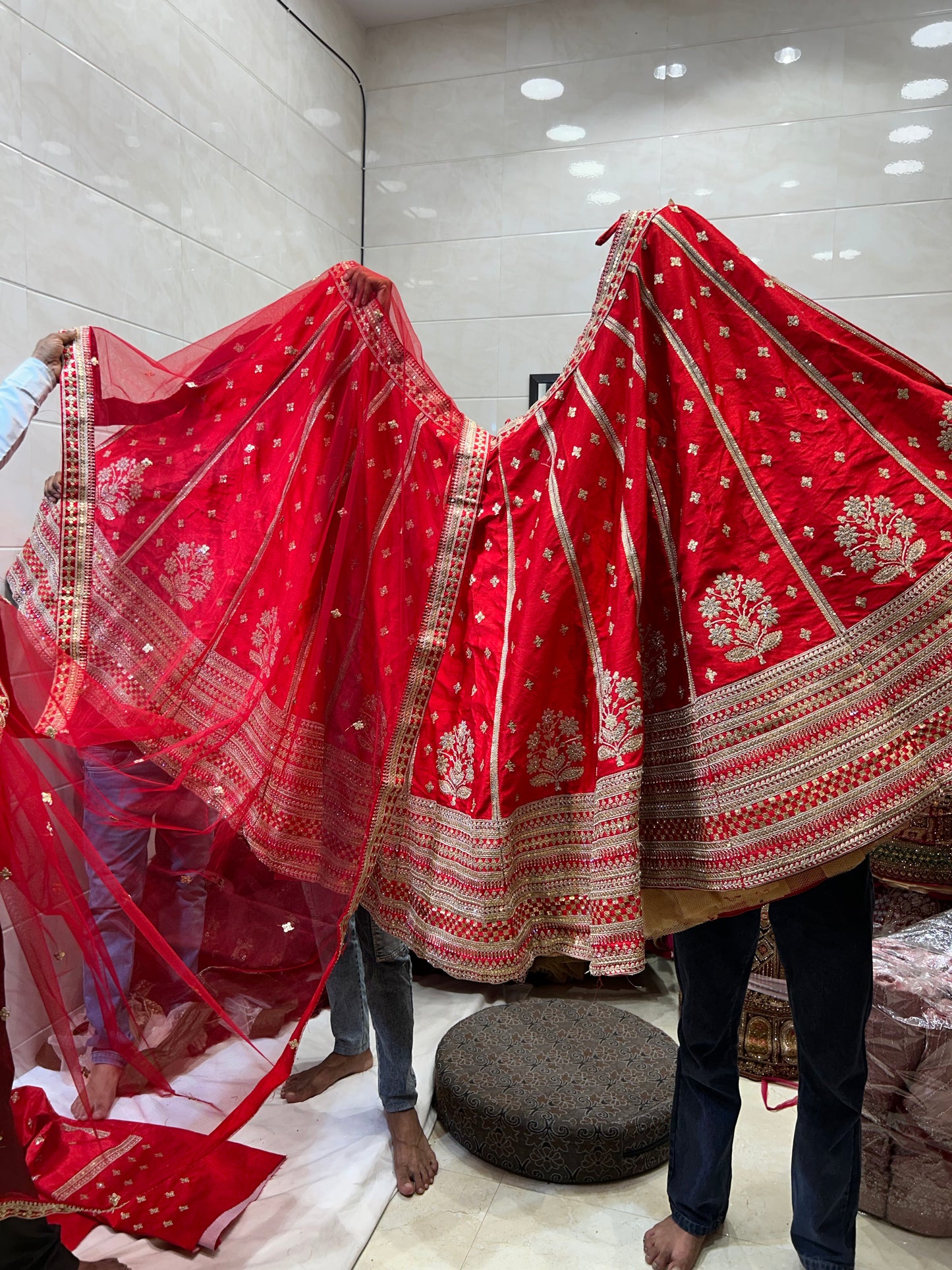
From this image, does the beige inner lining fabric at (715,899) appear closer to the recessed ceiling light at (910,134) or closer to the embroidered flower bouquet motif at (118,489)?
the embroidered flower bouquet motif at (118,489)

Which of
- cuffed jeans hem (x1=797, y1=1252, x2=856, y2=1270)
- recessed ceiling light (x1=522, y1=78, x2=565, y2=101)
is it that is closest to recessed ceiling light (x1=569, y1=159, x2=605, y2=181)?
recessed ceiling light (x1=522, y1=78, x2=565, y2=101)

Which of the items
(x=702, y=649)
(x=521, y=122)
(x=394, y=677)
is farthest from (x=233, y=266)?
(x=702, y=649)

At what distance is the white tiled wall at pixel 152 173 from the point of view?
1.99 m

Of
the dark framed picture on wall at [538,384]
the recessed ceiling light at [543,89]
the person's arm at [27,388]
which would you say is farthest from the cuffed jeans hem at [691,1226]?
the recessed ceiling light at [543,89]

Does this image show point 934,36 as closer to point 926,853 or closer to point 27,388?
point 926,853

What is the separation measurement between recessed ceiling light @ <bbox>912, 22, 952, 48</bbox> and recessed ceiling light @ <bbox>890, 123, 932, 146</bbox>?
0.77 feet

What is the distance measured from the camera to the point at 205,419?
5.28 feet

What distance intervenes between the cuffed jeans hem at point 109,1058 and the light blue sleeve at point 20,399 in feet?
3.00

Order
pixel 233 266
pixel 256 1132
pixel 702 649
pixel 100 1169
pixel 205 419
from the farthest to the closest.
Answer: pixel 233 266 → pixel 256 1132 → pixel 205 419 → pixel 100 1169 → pixel 702 649

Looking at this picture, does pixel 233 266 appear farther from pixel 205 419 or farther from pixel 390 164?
pixel 205 419

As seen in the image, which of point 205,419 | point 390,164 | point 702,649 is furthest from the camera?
point 390,164

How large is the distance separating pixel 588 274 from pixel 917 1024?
2.52 m

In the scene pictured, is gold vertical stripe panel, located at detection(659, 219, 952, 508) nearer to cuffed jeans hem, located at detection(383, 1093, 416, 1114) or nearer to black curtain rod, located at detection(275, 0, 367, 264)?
cuffed jeans hem, located at detection(383, 1093, 416, 1114)

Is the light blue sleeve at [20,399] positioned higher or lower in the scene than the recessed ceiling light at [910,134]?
lower
